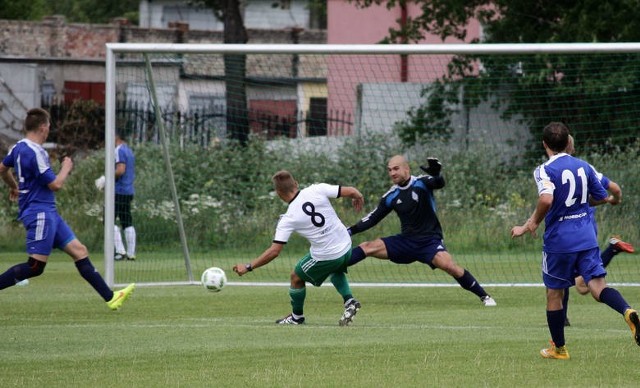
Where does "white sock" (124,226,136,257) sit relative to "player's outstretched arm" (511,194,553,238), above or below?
below

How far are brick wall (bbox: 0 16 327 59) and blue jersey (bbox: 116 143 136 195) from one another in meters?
26.3

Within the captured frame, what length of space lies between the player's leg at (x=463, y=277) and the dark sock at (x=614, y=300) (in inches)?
181

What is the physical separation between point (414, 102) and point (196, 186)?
157 inches

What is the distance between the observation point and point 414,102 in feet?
63.7

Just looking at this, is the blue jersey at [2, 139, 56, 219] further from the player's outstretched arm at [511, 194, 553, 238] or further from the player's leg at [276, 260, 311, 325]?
the player's outstretched arm at [511, 194, 553, 238]

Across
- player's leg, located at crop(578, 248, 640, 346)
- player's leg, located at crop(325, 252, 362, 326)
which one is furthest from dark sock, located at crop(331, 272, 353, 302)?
player's leg, located at crop(578, 248, 640, 346)

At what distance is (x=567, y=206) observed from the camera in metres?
9.06

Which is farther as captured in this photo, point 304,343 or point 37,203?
point 37,203

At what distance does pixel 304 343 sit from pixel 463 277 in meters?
3.97

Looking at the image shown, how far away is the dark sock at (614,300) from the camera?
28.9 feet

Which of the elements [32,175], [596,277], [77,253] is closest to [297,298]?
[77,253]

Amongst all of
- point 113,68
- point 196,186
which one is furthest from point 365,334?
point 196,186

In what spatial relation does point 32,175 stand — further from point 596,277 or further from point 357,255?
point 596,277

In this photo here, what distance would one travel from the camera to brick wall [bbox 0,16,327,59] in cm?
4650
